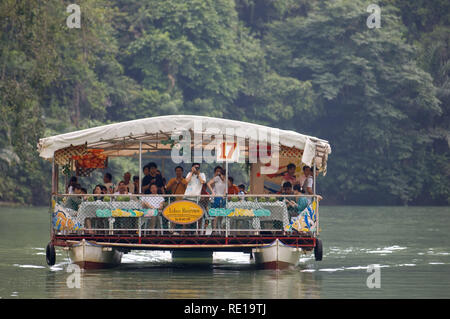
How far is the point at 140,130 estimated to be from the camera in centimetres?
1973

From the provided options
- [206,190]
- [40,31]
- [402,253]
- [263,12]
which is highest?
[263,12]

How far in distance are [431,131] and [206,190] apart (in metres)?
43.8

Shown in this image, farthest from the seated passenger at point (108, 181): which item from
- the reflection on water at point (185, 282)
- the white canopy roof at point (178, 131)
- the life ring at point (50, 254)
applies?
the white canopy roof at point (178, 131)

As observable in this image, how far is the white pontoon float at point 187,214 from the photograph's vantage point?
19.8 m

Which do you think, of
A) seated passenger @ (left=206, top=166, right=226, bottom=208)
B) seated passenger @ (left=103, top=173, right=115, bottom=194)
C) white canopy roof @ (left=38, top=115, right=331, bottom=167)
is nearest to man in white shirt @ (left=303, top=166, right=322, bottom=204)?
white canopy roof @ (left=38, top=115, right=331, bottom=167)

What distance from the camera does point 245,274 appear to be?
2055 centimetres

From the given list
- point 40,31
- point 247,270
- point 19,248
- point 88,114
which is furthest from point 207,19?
point 247,270

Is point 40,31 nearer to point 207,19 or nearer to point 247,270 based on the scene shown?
point 247,270

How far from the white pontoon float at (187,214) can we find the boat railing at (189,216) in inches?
0.7

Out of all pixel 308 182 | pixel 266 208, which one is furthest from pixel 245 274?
pixel 308 182

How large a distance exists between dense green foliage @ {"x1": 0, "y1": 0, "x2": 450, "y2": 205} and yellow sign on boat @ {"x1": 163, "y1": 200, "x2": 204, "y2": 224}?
35.6 meters

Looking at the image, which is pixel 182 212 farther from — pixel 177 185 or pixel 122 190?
pixel 122 190

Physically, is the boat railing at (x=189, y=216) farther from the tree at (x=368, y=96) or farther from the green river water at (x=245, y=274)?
the tree at (x=368, y=96)

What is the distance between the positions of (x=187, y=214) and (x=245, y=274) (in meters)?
1.74
